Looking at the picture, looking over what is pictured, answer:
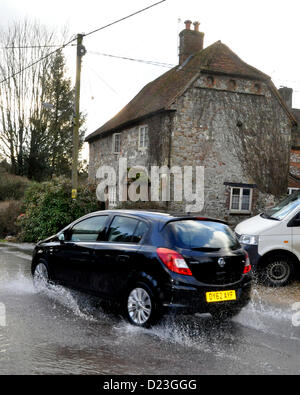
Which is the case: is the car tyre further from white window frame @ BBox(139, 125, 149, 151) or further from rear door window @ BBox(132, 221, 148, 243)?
white window frame @ BBox(139, 125, 149, 151)

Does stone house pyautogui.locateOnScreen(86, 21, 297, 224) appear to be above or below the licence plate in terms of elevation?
above

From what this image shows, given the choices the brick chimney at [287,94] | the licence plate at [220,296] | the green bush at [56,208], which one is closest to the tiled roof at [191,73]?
the green bush at [56,208]

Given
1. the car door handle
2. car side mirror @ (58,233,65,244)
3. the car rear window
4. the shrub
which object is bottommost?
the shrub

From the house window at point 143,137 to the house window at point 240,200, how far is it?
16.3 ft

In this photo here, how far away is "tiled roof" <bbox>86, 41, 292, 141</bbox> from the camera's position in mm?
20578

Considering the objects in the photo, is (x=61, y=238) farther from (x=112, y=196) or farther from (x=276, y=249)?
(x=112, y=196)

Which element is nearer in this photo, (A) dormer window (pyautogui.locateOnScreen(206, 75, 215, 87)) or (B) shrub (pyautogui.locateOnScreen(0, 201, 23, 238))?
(A) dormer window (pyautogui.locateOnScreen(206, 75, 215, 87))

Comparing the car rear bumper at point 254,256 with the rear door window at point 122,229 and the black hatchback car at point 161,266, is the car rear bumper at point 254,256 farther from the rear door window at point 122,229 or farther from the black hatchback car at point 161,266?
the rear door window at point 122,229

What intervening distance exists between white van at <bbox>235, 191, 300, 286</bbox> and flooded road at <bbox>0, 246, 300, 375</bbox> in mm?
1722

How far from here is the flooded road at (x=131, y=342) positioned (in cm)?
436

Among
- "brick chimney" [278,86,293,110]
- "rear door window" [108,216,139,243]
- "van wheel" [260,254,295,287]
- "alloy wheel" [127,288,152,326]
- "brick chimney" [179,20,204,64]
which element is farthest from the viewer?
"brick chimney" [278,86,293,110]

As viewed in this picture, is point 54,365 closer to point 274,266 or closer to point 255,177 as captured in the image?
point 274,266

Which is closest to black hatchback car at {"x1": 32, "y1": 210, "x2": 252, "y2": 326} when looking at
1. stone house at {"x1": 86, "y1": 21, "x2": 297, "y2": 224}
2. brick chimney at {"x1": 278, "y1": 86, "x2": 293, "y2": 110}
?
stone house at {"x1": 86, "y1": 21, "x2": 297, "y2": 224}

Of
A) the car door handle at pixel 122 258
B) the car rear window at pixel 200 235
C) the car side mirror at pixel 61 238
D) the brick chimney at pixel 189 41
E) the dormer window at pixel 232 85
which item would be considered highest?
the brick chimney at pixel 189 41
